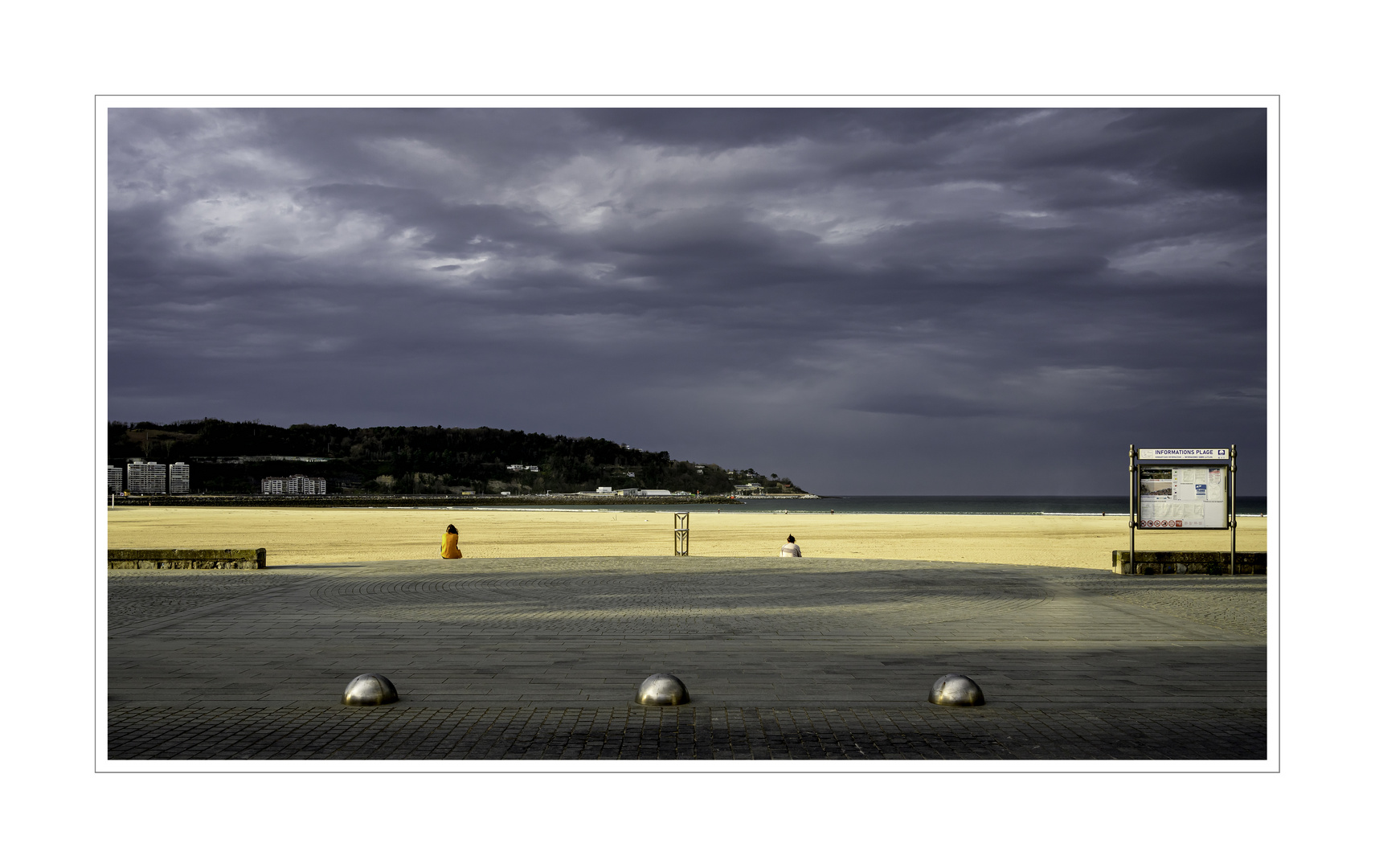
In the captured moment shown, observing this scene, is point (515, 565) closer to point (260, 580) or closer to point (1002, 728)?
point (260, 580)

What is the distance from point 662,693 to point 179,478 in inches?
6868

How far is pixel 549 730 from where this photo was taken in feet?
19.8

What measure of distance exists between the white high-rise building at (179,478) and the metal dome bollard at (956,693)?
549ft

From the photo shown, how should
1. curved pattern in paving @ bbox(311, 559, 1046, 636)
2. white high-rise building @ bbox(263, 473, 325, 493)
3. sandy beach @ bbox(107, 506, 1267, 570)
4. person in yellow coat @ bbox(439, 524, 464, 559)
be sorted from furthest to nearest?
white high-rise building @ bbox(263, 473, 325, 493), sandy beach @ bbox(107, 506, 1267, 570), person in yellow coat @ bbox(439, 524, 464, 559), curved pattern in paving @ bbox(311, 559, 1046, 636)

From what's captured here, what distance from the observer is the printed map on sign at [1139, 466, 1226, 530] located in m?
15.9

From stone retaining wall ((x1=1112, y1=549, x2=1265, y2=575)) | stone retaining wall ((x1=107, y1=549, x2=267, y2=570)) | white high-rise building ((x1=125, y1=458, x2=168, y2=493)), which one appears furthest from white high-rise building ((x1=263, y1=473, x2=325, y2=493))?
stone retaining wall ((x1=1112, y1=549, x2=1265, y2=575))

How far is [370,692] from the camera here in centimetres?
669

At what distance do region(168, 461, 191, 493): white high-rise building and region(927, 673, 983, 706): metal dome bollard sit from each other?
6582 inches

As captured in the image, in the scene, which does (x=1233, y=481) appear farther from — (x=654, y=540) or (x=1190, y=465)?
(x=654, y=540)

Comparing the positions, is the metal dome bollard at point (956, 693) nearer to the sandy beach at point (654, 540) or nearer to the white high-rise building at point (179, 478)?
the sandy beach at point (654, 540)

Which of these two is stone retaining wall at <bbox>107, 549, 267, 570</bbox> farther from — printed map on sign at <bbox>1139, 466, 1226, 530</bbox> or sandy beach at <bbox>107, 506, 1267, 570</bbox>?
printed map on sign at <bbox>1139, 466, 1226, 530</bbox>

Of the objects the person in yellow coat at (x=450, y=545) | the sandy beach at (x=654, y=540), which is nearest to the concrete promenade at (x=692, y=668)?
the person in yellow coat at (x=450, y=545)

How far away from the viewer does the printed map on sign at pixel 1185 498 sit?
1591 cm
